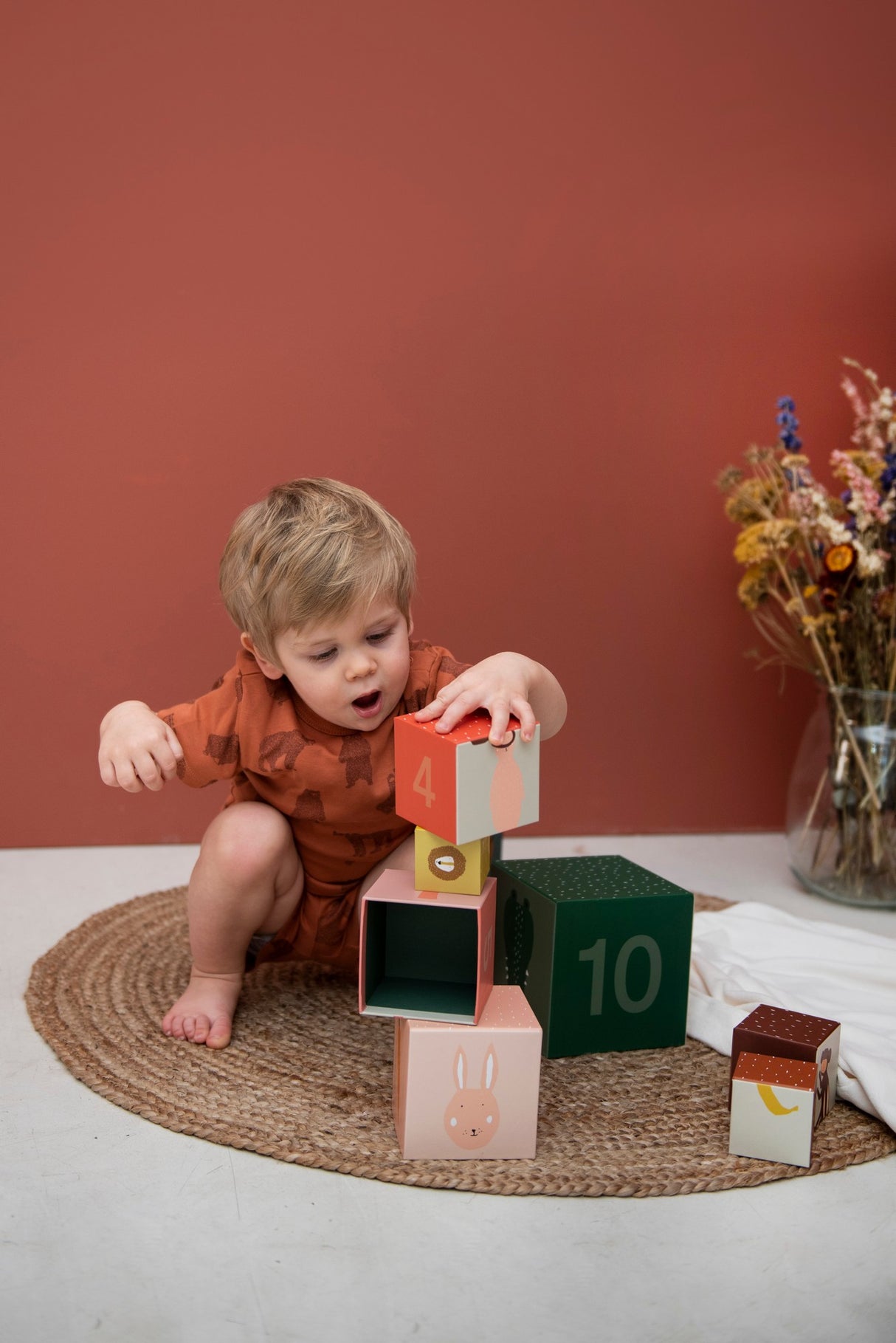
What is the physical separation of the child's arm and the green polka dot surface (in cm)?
19

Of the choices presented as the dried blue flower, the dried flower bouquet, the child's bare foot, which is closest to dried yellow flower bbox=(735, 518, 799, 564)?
the dried flower bouquet

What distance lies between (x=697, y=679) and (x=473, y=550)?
42cm

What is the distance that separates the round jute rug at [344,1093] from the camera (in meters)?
0.93

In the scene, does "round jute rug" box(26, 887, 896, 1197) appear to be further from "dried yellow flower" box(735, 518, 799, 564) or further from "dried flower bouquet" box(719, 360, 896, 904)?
"dried yellow flower" box(735, 518, 799, 564)

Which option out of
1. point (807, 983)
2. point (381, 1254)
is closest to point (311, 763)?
point (381, 1254)

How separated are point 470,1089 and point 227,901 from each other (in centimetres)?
34

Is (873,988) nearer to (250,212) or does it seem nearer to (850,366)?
(850,366)

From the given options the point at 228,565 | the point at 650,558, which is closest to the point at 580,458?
the point at 650,558

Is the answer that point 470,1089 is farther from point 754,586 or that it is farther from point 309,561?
point 754,586

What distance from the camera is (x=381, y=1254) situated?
823 millimetres

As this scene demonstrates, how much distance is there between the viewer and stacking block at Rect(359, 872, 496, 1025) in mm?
979

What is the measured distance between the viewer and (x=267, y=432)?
1.74 meters

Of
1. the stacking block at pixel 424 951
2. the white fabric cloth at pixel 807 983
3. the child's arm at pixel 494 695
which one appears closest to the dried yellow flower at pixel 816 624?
the white fabric cloth at pixel 807 983

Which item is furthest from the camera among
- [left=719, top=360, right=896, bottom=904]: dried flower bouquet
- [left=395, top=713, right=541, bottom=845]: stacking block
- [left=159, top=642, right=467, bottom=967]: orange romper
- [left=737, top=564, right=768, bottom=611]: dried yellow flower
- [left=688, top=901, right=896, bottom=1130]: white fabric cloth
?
[left=737, top=564, right=768, bottom=611]: dried yellow flower
